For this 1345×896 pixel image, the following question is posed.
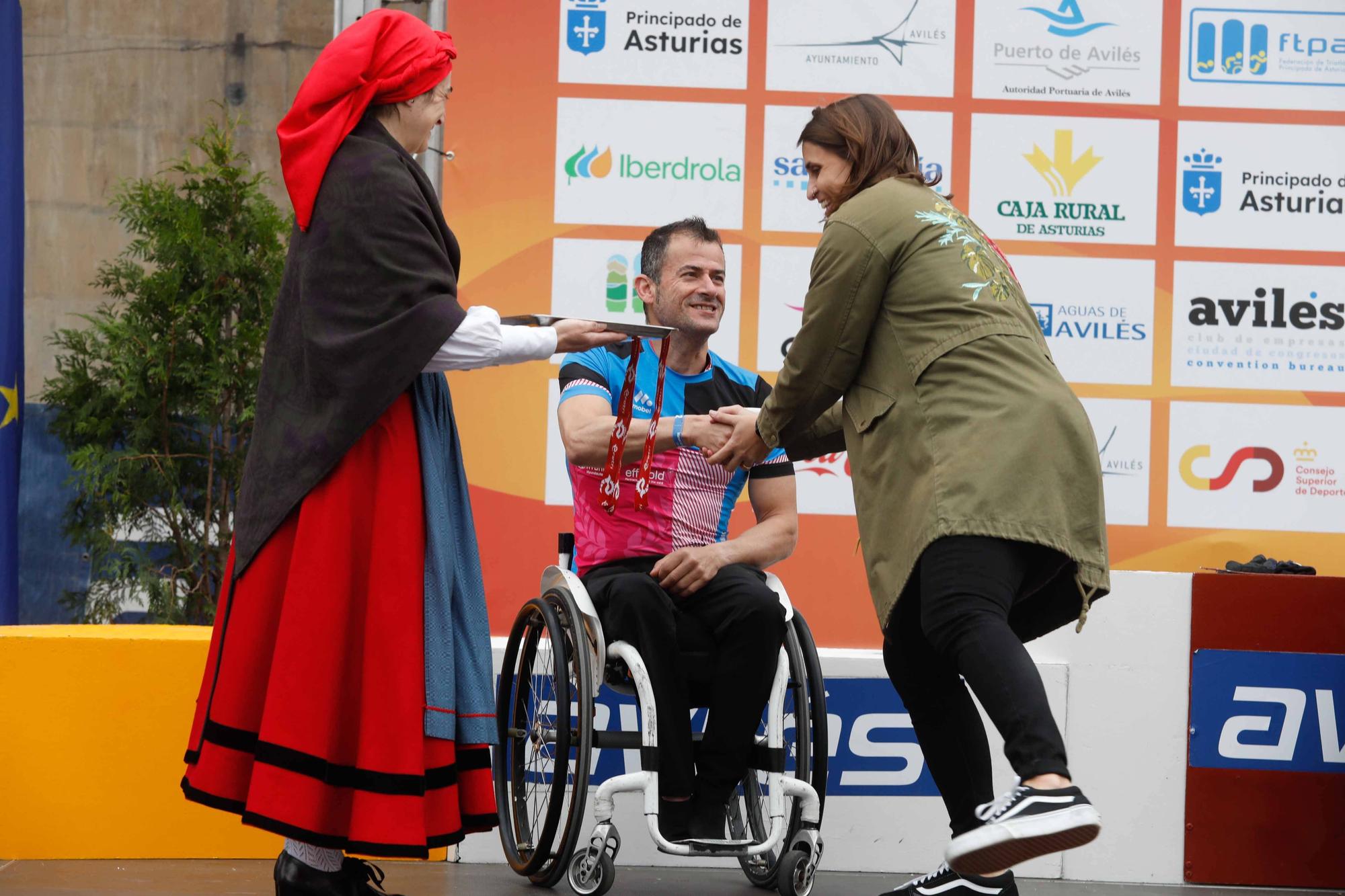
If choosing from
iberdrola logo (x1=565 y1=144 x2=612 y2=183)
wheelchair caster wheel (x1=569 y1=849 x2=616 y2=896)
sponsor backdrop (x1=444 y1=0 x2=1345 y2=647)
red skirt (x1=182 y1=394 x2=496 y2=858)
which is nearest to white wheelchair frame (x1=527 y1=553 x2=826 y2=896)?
wheelchair caster wheel (x1=569 y1=849 x2=616 y2=896)

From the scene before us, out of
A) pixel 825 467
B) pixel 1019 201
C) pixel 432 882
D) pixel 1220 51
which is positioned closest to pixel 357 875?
pixel 432 882

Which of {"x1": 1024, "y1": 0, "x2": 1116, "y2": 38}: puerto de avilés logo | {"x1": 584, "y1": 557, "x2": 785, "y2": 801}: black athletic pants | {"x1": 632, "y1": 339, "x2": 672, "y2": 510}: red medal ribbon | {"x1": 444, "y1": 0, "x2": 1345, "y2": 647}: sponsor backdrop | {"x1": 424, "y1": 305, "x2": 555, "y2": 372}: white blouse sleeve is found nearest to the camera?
{"x1": 424, "y1": 305, "x2": 555, "y2": 372}: white blouse sleeve

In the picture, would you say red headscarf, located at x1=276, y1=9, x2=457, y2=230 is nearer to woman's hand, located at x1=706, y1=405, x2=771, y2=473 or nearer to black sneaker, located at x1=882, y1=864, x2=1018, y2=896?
woman's hand, located at x1=706, y1=405, x2=771, y2=473

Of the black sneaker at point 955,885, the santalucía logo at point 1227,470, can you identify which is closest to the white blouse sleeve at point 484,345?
the black sneaker at point 955,885

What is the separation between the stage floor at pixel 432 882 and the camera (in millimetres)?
2908

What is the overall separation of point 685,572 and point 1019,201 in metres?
1.77

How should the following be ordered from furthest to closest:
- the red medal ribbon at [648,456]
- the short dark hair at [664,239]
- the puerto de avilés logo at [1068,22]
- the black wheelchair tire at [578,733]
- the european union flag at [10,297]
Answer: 1. the puerto de avilés logo at [1068,22]
2. the european union flag at [10,297]
3. the short dark hair at [664,239]
4. the red medal ribbon at [648,456]
5. the black wheelchair tire at [578,733]

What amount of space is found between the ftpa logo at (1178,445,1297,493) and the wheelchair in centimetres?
158

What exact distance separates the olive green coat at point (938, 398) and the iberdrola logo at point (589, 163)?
166cm

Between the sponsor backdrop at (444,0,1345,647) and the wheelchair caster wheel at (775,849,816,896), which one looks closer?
the wheelchair caster wheel at (775,849,816,896)

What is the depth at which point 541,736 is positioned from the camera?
9.66ft

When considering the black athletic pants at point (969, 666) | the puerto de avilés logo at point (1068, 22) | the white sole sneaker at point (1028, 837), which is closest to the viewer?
the white sole sneaker at point (1028, 837)

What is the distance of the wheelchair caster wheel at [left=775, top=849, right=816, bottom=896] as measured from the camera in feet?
9.27

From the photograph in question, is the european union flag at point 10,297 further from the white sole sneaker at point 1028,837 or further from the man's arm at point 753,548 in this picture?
the white sole sneaker at point 1028,837
